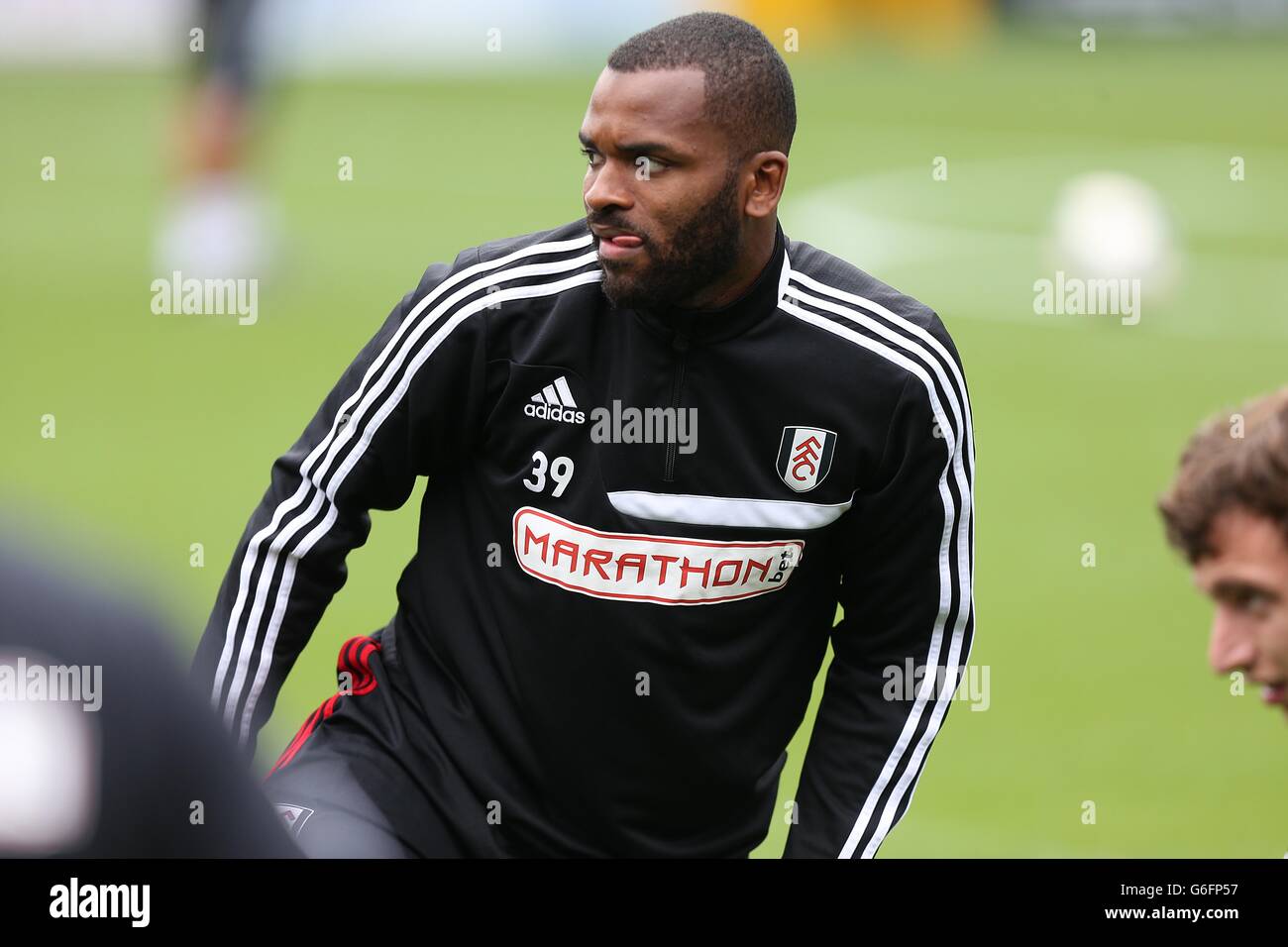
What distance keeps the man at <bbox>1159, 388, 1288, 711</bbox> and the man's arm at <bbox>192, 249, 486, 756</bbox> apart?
4.93 feet

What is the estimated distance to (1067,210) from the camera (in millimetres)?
15305

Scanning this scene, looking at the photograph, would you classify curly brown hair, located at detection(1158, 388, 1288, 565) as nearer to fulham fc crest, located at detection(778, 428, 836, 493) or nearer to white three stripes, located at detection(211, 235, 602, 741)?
fulham fc crest, located at detection(778, 428, 836, 493)

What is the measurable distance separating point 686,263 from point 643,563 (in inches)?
23.4

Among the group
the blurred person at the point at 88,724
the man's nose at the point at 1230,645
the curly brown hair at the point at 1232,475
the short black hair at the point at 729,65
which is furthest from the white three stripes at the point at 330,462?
the blurred person at the point at 88,724

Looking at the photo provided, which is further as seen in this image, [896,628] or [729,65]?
[896,628]

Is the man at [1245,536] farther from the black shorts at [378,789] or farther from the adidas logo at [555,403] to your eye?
the black shorts at [378,789]

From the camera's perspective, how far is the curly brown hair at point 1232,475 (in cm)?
285

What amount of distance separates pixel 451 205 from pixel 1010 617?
10576mm

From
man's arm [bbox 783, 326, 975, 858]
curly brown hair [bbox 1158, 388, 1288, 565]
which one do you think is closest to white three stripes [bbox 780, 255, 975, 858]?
man's arm [bbox 783, 326, 975, 858]

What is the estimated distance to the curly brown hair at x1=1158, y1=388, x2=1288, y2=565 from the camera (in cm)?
285

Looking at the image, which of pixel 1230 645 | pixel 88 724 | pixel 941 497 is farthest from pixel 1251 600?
pixel 88 724

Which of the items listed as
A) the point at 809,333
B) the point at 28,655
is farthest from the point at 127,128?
the point at 28,655

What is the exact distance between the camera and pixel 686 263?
3.88 meters

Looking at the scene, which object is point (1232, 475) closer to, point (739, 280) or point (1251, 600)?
point (1251, 600)
